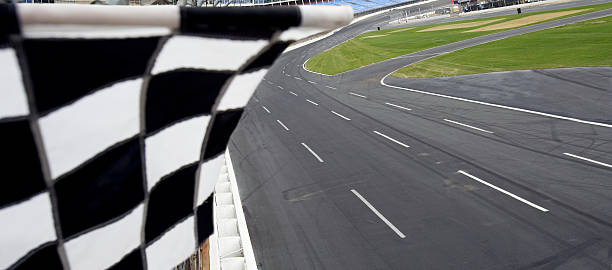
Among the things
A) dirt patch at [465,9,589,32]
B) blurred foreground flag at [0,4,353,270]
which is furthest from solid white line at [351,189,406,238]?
dirt patch at [465,9,589,32]

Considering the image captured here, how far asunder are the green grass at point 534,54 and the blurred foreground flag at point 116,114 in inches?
961

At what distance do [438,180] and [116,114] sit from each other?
38.6 feet

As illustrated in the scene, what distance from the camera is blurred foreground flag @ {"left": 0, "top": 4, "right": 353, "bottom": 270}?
1.22m

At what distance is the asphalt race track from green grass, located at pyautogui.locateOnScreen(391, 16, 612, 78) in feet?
7.72

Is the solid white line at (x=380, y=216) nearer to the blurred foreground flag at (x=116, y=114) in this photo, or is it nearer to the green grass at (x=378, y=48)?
the blurred foreground flag at (x=116, y=114)

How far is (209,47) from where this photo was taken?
1.57 metres

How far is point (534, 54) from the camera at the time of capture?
1048 inches

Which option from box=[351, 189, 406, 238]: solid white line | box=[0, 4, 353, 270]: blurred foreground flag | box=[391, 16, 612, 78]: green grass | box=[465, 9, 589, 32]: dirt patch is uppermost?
box=[465, 9, 589, 32]: dirt patch

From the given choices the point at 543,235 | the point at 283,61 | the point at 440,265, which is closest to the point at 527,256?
the point at 543,235

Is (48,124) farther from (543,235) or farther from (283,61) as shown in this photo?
(283,61)

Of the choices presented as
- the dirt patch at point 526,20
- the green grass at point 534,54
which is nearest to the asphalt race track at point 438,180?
the green grass at point 534,54

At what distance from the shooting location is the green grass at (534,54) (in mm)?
23797

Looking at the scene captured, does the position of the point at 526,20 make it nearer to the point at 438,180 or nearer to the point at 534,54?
the point at 534,54

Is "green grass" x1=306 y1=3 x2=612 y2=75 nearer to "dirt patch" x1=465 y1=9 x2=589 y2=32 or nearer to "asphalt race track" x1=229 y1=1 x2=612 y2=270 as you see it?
"dirt patch" x1=465 y1=9 x2=589 y2=32
